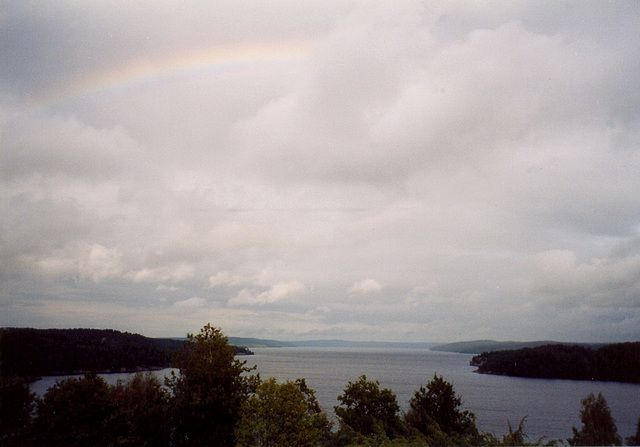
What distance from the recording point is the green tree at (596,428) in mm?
16922

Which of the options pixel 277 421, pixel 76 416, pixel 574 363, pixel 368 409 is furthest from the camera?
pixel 574 363

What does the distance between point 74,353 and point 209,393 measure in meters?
102

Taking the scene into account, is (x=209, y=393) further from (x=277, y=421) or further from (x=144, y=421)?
(x=277, y=421)

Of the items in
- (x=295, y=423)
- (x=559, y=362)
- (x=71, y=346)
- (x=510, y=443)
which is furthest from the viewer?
(x=559, y=362)

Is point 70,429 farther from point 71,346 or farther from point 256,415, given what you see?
point 71,346

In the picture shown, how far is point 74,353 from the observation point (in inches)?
3999

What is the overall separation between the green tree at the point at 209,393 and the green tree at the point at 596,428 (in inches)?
509

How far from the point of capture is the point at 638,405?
3420 inches

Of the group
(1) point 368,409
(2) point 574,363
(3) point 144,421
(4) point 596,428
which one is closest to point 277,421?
(3) point 144,421

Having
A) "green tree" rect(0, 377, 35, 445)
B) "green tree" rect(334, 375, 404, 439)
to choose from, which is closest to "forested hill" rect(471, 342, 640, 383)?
"green tree" rect(334, 375, 404, 439)

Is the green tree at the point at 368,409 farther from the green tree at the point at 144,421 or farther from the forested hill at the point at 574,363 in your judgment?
the forested hill at the point at 574,363

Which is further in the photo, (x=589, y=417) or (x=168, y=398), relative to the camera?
(x=589, y=417)

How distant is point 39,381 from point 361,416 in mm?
97831

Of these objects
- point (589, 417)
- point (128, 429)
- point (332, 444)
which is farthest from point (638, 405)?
point (128, 429)
